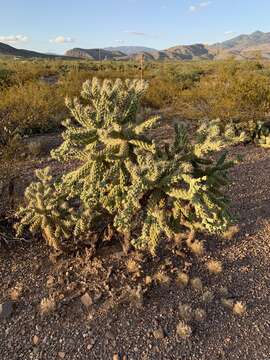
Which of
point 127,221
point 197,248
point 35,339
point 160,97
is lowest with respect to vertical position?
point 35,339

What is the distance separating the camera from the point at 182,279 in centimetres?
451

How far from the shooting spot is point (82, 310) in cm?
414

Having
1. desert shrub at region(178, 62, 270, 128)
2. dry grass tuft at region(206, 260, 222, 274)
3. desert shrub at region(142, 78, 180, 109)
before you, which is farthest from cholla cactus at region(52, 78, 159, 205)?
desert shrub at region(142, 78, 180, 109)

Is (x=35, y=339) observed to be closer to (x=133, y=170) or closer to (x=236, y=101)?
(x=133, y=170)

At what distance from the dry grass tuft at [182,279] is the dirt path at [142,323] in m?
0.09

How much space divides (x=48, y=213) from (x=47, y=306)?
1108 mm

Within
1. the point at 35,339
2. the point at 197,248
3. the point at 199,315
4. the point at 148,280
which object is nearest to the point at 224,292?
the point at 199,315

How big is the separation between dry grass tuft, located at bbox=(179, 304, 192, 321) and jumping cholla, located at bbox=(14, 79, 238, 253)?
0.73 m

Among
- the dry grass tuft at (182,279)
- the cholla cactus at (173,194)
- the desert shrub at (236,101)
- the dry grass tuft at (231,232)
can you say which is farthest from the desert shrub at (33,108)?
the dry grass tuft at (182,279)

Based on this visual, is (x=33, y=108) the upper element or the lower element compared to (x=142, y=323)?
upper

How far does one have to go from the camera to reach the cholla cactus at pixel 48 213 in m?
4.57

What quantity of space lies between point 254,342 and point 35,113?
7.78m

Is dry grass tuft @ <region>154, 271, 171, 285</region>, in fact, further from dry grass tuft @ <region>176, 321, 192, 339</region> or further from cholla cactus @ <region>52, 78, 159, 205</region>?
cholla cactus @ <region>52, 78, 159, 205</region>

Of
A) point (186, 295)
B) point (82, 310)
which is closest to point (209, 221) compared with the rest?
point (186, 295)
